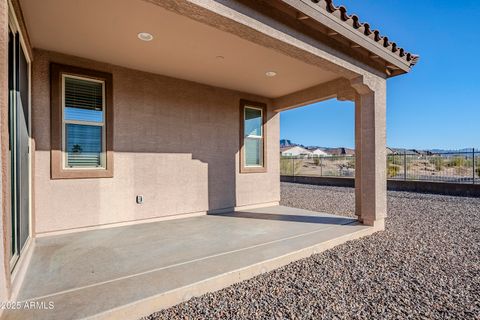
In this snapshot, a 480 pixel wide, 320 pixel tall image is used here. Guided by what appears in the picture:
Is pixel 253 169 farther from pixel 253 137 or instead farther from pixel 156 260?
pixel 156 260

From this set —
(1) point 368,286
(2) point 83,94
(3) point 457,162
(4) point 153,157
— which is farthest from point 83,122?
(3) point 457,162

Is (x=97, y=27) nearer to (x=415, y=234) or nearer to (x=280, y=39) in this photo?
(x=280, y=39)

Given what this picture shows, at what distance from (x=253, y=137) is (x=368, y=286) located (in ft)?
16.2

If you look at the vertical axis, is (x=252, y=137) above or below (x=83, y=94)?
below

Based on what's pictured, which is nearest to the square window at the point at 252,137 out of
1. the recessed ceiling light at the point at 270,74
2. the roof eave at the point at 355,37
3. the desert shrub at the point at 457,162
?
the recessed ceiling light at the point at 270,74

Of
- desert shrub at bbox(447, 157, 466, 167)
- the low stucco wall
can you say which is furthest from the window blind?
desert shrub at bbox(447, 157, 466, 167)

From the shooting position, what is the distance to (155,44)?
161 inches

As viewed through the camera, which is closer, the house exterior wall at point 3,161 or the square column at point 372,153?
the house exterior wall at point 3,161

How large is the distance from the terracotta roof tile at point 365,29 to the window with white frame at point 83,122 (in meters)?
4.11

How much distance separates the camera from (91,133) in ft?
15.8

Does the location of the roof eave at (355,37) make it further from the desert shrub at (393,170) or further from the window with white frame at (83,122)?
the desert shrub at (393,170)

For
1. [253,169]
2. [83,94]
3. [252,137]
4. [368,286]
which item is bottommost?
[368,286]

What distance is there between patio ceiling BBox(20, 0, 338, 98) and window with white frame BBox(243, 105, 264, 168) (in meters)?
1.26

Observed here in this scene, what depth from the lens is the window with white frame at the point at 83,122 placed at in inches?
179
